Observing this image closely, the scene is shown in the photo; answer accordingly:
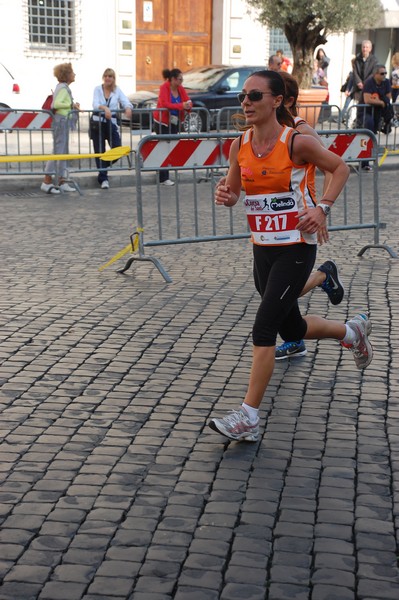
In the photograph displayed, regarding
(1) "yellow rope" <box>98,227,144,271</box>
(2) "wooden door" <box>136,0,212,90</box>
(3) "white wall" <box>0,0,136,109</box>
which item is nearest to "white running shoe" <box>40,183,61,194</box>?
(1) "yellow rope" <box>98,227,144,271</box>

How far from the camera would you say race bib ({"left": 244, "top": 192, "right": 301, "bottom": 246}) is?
5.20 metres

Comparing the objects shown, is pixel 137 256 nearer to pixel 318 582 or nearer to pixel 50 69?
pixel 318 582

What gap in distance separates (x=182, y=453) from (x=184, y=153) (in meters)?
4.91

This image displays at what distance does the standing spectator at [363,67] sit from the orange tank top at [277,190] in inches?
614

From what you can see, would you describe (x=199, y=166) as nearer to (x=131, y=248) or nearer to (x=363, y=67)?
(x=131, y=248)

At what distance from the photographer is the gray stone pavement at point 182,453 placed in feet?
12.1

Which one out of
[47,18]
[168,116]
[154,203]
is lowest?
[154,203]

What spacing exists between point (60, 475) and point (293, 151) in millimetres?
1920

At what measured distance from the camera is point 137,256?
31.0ft

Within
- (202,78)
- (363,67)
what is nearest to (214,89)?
(202,78)

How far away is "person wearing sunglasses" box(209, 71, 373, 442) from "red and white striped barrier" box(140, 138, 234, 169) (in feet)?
12.3

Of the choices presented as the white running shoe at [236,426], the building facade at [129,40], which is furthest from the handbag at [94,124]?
the white running shoe at [236,426]

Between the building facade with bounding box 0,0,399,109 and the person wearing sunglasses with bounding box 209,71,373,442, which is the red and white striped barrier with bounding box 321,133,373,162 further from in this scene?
the building facade with bounding box 0,0,399,109

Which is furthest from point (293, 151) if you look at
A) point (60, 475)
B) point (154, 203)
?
point (154, 203)
